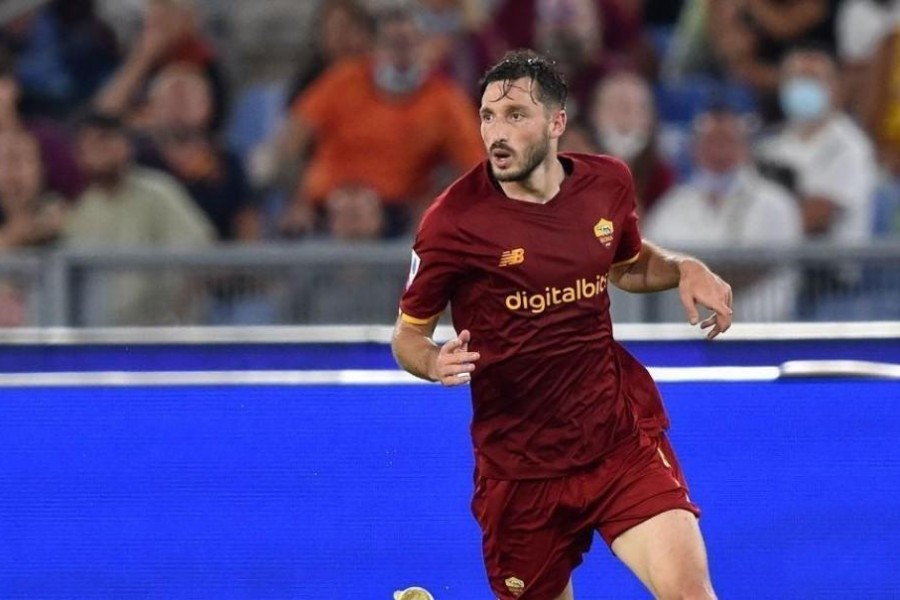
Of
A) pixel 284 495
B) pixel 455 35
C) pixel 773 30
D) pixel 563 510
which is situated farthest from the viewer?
pixel 455 35

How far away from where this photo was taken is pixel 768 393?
19.8 ft

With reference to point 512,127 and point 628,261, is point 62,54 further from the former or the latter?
point 512,127

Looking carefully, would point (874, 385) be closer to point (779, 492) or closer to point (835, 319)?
point (779, 492)

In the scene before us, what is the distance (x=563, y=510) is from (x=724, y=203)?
5006mm

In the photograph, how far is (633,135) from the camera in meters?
10.3

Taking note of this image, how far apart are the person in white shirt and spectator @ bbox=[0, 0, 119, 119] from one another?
407 cm

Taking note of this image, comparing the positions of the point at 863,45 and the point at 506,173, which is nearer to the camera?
the point at 506,173

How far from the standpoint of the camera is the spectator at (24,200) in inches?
404

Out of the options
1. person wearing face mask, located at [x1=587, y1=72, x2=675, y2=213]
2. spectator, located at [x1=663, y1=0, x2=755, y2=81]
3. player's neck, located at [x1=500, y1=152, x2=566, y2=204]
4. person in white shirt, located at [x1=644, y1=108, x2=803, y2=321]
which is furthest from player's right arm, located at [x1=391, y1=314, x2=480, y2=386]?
spectator, located at [x1=663, y1=0, x2=755, y2=81]

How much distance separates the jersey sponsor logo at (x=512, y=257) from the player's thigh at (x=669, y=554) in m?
0.81

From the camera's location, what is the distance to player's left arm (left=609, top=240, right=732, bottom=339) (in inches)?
204

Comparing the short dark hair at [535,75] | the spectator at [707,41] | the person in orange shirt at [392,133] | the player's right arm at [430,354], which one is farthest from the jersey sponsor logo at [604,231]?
the spectator at [707,41]

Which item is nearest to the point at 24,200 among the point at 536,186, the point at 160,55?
the point at 160,55

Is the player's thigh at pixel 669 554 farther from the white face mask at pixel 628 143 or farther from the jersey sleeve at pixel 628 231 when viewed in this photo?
the white face mask at pixel 628 143
